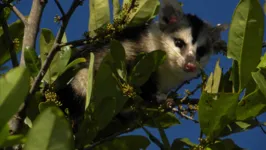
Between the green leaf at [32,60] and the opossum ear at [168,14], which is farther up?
the green leaf at [32,60]

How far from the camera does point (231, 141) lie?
170cm

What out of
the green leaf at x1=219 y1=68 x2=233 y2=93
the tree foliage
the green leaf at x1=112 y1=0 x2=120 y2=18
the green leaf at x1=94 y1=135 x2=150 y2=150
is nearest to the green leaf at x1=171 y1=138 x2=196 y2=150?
the tree foliage

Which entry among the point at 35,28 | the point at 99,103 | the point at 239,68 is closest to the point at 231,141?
the point at 239,68

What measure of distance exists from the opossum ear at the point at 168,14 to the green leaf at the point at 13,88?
239cm

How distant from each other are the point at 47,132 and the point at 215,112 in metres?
0.65

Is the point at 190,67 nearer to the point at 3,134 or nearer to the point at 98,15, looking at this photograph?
the point at 98,15

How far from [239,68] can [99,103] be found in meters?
0.44

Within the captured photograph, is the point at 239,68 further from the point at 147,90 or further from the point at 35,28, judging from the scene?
the point at 147,90

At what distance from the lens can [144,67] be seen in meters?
1.70

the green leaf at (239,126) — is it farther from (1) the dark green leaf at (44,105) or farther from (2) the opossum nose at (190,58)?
(2) the opossum nose at (190,58)

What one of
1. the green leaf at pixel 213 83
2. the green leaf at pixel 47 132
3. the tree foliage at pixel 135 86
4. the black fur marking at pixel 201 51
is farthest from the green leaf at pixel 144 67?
the black fur marking at pixel 201 51

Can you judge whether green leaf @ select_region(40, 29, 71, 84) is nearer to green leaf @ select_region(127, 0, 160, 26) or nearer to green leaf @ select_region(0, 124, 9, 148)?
green leaf @ select_region(127, 0, 160, 26)

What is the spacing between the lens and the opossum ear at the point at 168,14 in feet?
11.2

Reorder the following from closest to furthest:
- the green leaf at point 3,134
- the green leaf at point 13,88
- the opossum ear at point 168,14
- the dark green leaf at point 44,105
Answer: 1. the green leaf at point 13,88
2. the green leaf at point 3,134
3. the dark green leaf at point 44,105
4. the opossum ear at point 168,14
